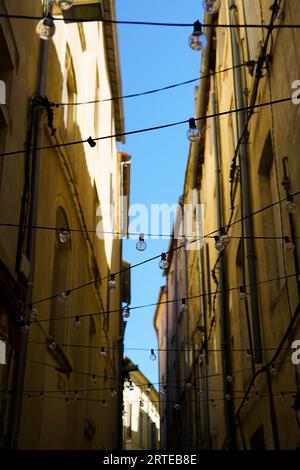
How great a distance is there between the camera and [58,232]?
13.1 m

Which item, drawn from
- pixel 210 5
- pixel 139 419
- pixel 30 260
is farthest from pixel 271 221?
pixel 139 419

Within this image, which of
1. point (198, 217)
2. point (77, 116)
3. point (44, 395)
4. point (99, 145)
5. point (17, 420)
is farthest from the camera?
point (198, 217)

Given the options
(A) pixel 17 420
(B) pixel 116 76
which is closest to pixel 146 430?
(B) pixel 116 76

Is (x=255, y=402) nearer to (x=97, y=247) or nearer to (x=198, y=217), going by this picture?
(x=97, y=247)

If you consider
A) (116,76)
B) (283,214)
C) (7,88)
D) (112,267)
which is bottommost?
(283,214)

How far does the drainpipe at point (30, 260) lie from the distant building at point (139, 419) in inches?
1043

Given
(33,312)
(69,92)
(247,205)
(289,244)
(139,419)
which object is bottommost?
(33,312)

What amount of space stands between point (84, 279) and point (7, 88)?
7846 mm

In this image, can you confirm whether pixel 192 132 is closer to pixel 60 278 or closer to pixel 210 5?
pixel 210 5

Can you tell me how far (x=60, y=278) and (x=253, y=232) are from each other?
4.24 metres

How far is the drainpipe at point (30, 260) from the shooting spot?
866 centimetres

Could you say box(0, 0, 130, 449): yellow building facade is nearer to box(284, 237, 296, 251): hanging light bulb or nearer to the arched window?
the arched window

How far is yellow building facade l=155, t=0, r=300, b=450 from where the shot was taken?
352 inches

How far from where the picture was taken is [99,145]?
21406 millimetres
